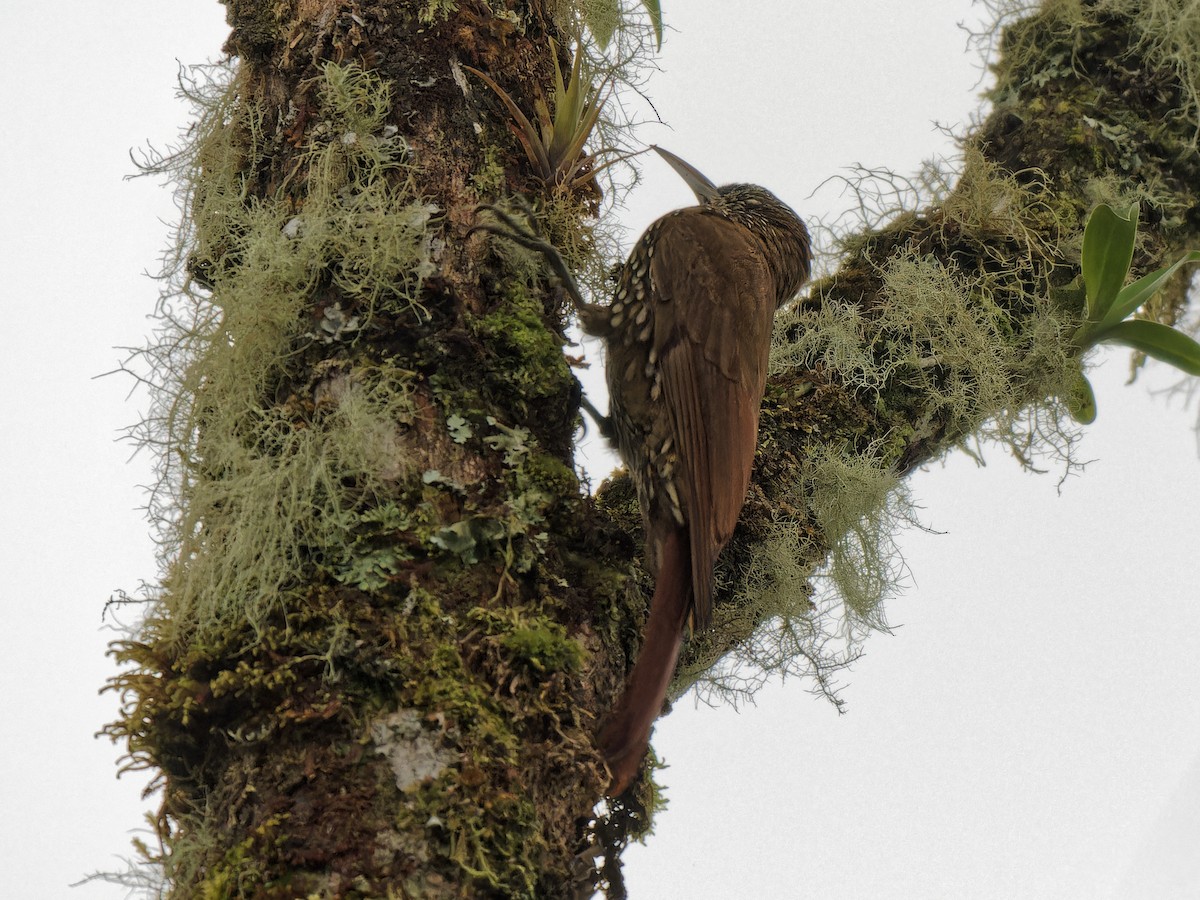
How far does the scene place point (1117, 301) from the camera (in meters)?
2.50

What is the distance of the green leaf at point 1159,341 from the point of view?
255cm

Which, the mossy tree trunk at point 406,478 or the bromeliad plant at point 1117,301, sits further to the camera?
the bromeliad plant at point 1117,301

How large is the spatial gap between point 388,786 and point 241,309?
820 mm

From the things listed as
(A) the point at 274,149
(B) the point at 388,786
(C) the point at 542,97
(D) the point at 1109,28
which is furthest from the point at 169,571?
(D) the point at 1109,28

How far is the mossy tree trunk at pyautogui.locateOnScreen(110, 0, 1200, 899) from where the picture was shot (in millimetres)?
1550

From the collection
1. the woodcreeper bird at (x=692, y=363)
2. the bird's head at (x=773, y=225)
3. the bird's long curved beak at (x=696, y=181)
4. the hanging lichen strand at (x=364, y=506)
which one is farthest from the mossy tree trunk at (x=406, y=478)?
the bird's long curved beak at (x=696, y=181)

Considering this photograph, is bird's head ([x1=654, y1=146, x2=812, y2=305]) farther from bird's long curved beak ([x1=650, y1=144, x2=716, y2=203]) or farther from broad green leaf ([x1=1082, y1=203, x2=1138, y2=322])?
broad green leaf ([x1=1082, y1=203, x2=1138, y2=322])

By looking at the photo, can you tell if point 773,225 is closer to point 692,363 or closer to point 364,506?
point 692,363

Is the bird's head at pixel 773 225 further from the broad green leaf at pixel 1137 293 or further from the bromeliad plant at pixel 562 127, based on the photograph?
the broad green leaf at pixel 1137 293

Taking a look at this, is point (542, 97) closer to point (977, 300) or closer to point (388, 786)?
point (977, 300)

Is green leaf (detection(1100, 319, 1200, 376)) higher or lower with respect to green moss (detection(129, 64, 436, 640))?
higher

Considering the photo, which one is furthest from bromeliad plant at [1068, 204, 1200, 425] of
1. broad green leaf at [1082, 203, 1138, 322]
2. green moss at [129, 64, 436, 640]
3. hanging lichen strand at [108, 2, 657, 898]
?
green moss at [129, 64, 436, 640]

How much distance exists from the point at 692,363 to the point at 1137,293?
3.23ft

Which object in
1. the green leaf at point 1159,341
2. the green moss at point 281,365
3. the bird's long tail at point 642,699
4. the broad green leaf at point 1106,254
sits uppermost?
the broad green leaf at point 1106,254
